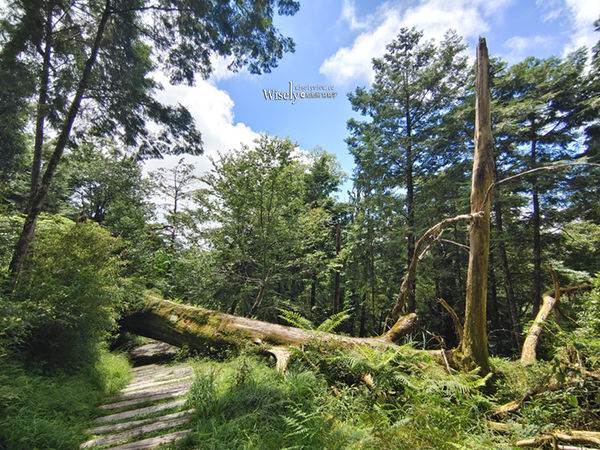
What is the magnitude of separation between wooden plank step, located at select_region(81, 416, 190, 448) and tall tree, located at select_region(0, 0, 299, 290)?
12.6 ft

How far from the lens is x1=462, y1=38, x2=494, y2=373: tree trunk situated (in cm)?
306

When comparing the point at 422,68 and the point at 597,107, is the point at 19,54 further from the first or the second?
the point at 597,107

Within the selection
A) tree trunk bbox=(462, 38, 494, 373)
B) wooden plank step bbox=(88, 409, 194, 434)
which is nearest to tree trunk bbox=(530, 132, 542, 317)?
tree trunk bbox=(462, 38, 494, 373)

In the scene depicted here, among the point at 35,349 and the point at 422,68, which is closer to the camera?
the point at 35,349

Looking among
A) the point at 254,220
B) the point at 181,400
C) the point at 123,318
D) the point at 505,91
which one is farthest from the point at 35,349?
the point at 505,91

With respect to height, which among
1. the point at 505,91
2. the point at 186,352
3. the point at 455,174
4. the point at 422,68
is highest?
the point at 422,68

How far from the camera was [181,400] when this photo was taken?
3580 millimetres

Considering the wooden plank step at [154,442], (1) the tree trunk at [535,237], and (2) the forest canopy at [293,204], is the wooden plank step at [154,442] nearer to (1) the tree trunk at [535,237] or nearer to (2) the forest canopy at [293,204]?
(2) the forest canopy at [293,204]

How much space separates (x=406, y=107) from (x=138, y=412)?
13804mm

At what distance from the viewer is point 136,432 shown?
281 centimetres

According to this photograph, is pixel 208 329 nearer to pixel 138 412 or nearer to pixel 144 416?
pixel 138 412

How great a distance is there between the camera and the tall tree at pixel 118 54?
4895mm

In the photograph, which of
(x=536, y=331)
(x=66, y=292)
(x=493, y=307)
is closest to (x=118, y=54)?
(x=66, y=292)

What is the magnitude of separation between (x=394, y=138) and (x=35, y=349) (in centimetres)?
1335
